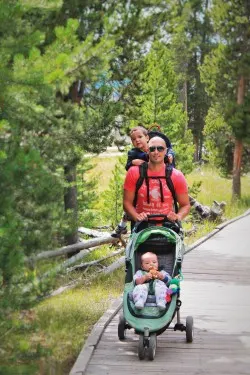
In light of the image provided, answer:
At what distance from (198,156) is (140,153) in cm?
5086

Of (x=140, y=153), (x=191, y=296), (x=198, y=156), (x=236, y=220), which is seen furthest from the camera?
(x=198, y=156)

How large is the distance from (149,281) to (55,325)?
1953 mm

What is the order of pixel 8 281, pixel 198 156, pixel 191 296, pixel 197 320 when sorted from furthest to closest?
pixel 198 156, pixel 191 296, pixel 197 320, pixel 8 281

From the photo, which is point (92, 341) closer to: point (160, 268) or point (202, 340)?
point (160, 268)

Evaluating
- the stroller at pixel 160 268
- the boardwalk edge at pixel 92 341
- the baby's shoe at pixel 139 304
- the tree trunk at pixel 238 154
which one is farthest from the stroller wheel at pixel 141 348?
the tree trunk at pixel 238 154

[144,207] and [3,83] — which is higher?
[3,83]

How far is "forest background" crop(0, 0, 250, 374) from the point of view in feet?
17.0

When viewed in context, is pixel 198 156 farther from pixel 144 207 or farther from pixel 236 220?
pixel 144 207

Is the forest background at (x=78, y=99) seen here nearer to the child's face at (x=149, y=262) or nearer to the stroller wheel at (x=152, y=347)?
the child's face at (x=149, y=262)

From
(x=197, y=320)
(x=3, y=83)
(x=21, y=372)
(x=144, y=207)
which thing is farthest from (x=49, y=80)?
(x=197, y=320)

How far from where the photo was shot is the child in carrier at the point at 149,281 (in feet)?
22.0

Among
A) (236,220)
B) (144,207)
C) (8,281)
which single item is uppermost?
(144,207)

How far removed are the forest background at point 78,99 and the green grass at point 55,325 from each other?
0.42 m

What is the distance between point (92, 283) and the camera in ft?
39.7
